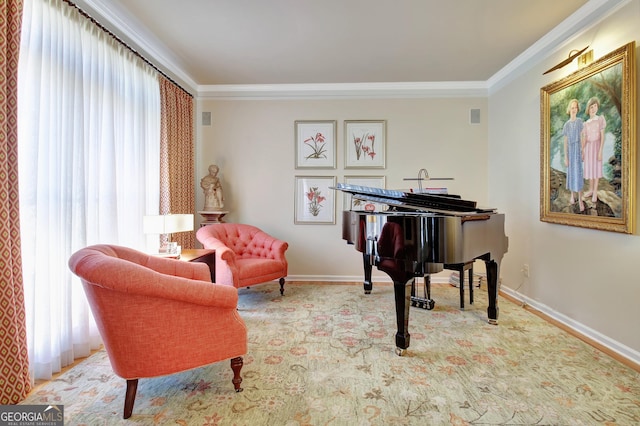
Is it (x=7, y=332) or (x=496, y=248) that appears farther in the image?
(x=496, y=248)

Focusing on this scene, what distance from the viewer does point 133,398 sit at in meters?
1.72

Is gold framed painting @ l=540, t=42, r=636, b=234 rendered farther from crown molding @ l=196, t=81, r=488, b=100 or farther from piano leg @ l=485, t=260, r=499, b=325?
crown molding @ l=196, t=81, r=488, b=100

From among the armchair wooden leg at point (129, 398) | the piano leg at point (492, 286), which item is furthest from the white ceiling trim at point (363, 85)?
the armchair wooden leg at point (129, 398)

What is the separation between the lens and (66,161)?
2.27 meters

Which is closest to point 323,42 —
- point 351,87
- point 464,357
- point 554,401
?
point 351,87

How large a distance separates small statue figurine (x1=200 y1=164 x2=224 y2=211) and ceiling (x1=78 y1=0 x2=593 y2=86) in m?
1.34

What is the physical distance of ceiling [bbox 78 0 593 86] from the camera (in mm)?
2688

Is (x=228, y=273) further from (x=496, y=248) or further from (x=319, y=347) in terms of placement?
(x=496, y=248)

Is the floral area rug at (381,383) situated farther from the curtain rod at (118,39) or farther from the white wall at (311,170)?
the curtain rod at (118,39)

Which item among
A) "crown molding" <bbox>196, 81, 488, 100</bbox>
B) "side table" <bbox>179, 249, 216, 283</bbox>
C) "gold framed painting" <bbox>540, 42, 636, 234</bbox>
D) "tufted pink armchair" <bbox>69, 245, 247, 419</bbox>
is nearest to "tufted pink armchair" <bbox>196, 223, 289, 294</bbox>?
"side table" <bbox>179, 249, 216, 283</bbox>

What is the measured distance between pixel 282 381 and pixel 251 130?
3.60m

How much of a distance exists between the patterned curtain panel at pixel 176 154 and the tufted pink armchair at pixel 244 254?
1.51 ft

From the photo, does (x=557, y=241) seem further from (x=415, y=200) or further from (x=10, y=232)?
(x=10, y=232)

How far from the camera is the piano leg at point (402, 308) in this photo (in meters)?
2.34
